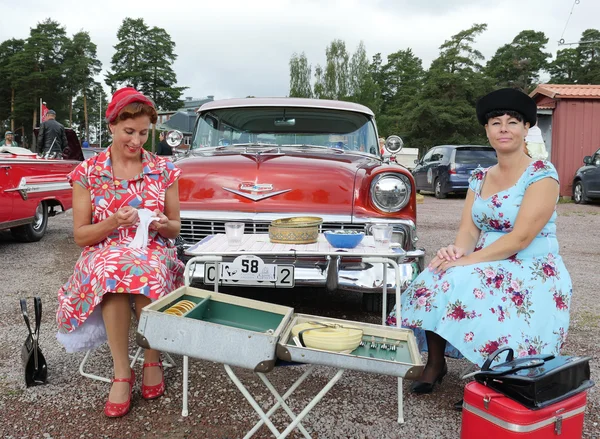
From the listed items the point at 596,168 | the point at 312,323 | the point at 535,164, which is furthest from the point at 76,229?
the point at 596,168

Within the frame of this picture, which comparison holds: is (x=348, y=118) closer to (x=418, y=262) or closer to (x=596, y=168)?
(x=418, y=262)

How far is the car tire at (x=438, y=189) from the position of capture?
14.6m

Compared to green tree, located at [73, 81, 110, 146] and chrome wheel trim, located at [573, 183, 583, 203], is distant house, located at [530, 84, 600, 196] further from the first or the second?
green tree, located at [73, 81, 110, 146]

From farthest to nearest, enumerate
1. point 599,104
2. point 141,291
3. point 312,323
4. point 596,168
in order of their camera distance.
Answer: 1. point 599,104
2. point 596,168
3. point 141,291
4. point 312,323

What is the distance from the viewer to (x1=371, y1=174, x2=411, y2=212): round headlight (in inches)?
142

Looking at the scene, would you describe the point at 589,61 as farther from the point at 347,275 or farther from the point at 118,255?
the point at 118,255

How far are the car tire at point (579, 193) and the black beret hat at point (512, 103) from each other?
1186 centimetres

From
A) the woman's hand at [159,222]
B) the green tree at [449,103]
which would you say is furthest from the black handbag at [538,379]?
the green tree at [449,103]

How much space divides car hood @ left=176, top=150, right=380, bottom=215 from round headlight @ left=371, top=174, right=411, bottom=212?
154mm

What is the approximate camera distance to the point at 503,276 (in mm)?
2488

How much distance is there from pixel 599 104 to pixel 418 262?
1428 centimetres

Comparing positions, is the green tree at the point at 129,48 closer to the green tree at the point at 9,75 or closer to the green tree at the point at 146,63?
the green tree at the point at 146,63

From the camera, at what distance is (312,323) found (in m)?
2.12

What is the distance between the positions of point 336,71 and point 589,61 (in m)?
19.4
